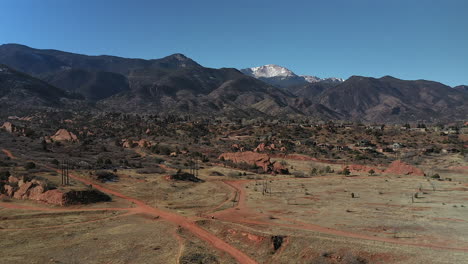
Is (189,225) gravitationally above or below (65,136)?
below

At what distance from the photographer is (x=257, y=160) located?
60.9 m

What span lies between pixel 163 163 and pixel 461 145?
63454mm

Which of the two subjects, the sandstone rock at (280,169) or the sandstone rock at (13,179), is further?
the sandstone rock at (280,169)

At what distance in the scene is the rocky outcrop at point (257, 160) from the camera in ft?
185

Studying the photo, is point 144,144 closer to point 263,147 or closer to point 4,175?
point 263,147

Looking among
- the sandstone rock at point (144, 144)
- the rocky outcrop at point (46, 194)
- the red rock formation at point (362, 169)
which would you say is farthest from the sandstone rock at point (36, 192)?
the red rock formation at point (362, 169)

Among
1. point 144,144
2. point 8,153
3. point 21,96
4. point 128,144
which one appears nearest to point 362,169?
point 144,144

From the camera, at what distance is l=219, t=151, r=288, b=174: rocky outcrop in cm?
5652

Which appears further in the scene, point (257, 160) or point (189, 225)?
point (257, 160)

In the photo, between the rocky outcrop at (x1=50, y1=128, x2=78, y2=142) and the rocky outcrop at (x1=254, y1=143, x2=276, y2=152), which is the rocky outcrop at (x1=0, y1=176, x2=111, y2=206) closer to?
the rocky outcrop at (x1=254, y1=143, x2=276, y2=152)

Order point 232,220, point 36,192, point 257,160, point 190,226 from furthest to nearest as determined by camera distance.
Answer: point 257,160
point 36,192
point 232,220
point 190,226

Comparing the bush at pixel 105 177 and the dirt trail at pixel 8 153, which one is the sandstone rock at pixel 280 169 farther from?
the dirt trail at pixel 8 153

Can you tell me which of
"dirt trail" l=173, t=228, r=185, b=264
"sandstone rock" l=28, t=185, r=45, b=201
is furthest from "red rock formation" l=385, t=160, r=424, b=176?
"sandstone rock" l=28, t=185, r=45, b=201

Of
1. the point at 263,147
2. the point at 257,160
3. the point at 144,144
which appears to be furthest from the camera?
the point at 144,144
